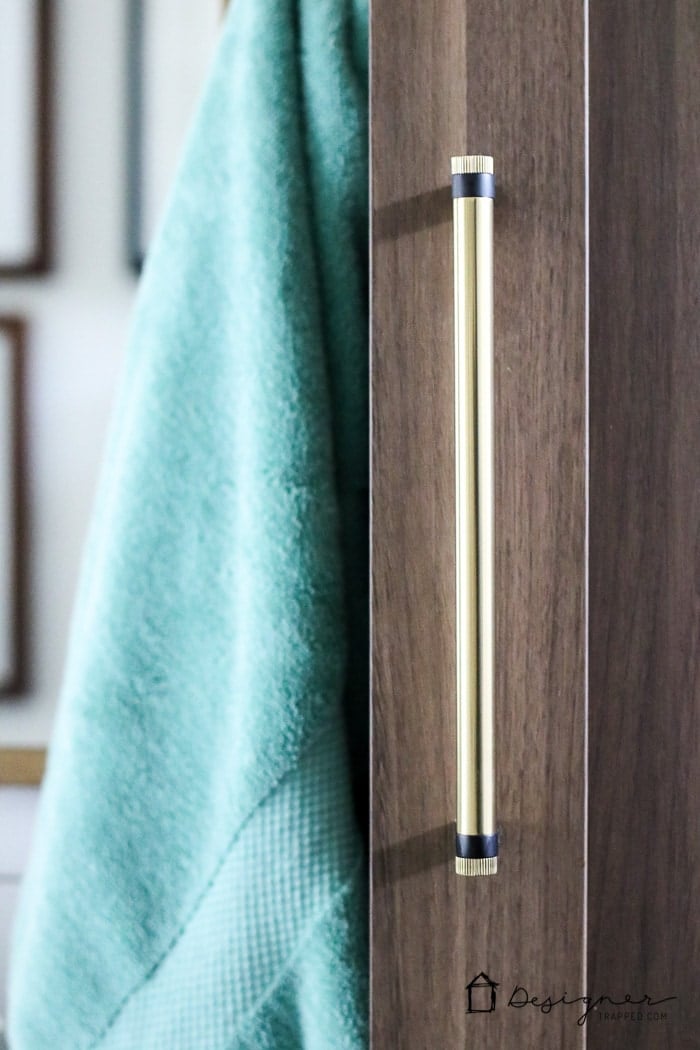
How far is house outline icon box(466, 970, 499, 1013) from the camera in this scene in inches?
15.0

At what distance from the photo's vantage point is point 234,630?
0.45 m

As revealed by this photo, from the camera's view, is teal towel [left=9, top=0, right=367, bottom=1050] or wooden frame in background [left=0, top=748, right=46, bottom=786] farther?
wooden frame in background [left=0, top=748, right=46, bottom=786]

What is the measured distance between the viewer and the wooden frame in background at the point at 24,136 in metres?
0.68

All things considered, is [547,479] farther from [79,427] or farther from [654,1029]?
[79,427]

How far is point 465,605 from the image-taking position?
0.37 metres

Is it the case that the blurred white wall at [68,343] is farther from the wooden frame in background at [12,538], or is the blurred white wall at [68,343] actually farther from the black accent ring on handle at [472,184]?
the black accent ring on handle at [472,184]

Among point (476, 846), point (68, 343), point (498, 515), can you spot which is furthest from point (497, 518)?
point (68, 343)

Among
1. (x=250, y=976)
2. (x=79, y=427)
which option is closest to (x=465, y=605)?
(x=250, y=976)

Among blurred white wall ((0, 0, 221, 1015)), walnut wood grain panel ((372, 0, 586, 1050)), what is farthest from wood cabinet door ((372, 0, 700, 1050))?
blurred white wall ((0, 0, 221, 1015))

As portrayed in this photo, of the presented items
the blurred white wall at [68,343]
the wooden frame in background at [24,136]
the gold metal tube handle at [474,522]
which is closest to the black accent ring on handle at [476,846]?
the gold metal tube handle at [474,522]

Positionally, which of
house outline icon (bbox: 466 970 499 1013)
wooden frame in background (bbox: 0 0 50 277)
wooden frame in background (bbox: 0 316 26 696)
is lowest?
house outline icon (bbox: 466 970 499 1013)

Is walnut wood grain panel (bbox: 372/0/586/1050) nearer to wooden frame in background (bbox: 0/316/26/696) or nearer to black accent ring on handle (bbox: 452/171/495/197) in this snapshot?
black accent ring on handle (bbox: 452/171/495/197)

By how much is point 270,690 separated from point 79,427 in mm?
377

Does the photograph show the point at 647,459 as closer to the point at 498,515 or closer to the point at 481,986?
the point at 498,515
